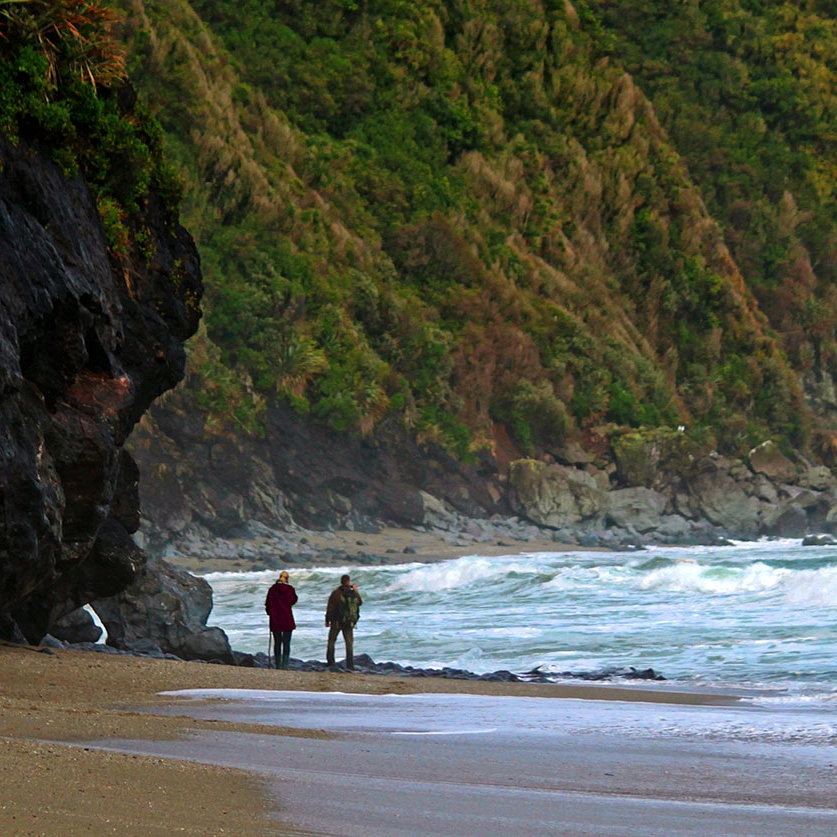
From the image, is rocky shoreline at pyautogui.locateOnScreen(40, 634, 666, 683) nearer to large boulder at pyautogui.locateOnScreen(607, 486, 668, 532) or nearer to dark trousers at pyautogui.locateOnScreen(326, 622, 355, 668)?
dark trousers at pyautogui.locateOnScreen(326, 622, 355, 668)

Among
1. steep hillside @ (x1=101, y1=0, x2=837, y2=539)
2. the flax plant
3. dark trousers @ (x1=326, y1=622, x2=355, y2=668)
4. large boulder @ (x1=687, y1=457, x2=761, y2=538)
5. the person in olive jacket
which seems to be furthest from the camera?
large boulder @ (x1=687, y1=457, x2=761, y2=538)

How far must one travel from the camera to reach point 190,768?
568cm

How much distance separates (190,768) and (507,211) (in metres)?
60.4

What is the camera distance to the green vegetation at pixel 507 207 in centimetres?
5147

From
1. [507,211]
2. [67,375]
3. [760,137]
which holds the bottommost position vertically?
[67,375]

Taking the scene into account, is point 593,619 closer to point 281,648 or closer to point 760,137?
point 281,648

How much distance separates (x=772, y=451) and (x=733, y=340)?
9384 mm

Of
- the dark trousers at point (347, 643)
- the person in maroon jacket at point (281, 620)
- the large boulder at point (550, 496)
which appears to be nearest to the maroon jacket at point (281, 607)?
the person in maroon jacket at point (281, 620)

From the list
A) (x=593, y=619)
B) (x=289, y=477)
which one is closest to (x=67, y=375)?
(x=593, y=619)

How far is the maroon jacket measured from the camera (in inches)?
582

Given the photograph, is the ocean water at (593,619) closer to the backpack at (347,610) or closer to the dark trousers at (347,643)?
the backpack at (347,610)

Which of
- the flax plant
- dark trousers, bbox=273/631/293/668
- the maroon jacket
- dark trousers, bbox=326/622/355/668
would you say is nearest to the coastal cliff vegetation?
dark trousers, bbox=326/622/355/668

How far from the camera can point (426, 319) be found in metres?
57.8

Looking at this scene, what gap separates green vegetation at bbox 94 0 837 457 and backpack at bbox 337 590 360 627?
30.9 m
